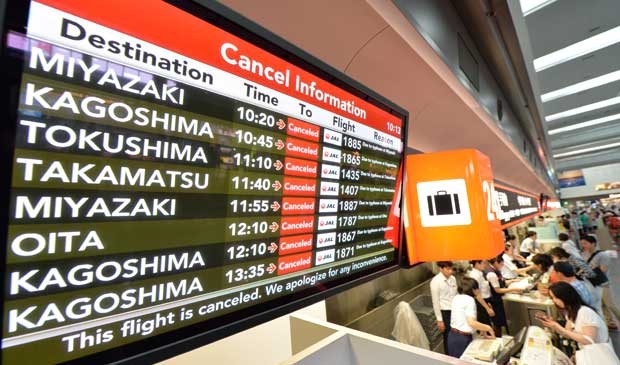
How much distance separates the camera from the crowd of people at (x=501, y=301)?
277 cm

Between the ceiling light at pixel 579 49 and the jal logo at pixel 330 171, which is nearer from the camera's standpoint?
the jal logo at pixel 330 171

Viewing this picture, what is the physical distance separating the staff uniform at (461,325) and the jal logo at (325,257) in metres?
2.99

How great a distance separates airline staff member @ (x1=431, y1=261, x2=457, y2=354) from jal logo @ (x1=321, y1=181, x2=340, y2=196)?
326cm

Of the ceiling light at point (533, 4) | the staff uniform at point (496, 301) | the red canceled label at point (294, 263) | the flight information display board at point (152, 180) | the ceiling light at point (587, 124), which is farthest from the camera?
the ceiling light at point (587, 124)

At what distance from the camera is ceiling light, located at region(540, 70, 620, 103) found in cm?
530

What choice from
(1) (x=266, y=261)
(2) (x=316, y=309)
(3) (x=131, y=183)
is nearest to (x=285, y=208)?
(1) (x=266, y=261)

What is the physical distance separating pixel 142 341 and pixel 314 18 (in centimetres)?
131

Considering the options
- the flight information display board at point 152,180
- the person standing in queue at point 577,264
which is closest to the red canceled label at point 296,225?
the flight information display board at point 152,180

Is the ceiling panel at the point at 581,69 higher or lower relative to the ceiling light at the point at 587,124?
lower

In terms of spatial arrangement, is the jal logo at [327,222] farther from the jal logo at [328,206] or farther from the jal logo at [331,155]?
the jal logo at [331,155]

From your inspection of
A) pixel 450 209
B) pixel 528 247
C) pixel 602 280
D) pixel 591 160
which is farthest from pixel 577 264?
pixel 591 160

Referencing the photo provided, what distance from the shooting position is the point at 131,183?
1.94 feet

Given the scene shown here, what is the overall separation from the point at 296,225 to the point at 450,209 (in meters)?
1.32

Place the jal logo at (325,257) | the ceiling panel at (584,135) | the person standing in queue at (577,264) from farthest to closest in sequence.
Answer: the ceiling panel at (584,135)
the person standing in queue at (577,264)
the jal logo at (325,257)
